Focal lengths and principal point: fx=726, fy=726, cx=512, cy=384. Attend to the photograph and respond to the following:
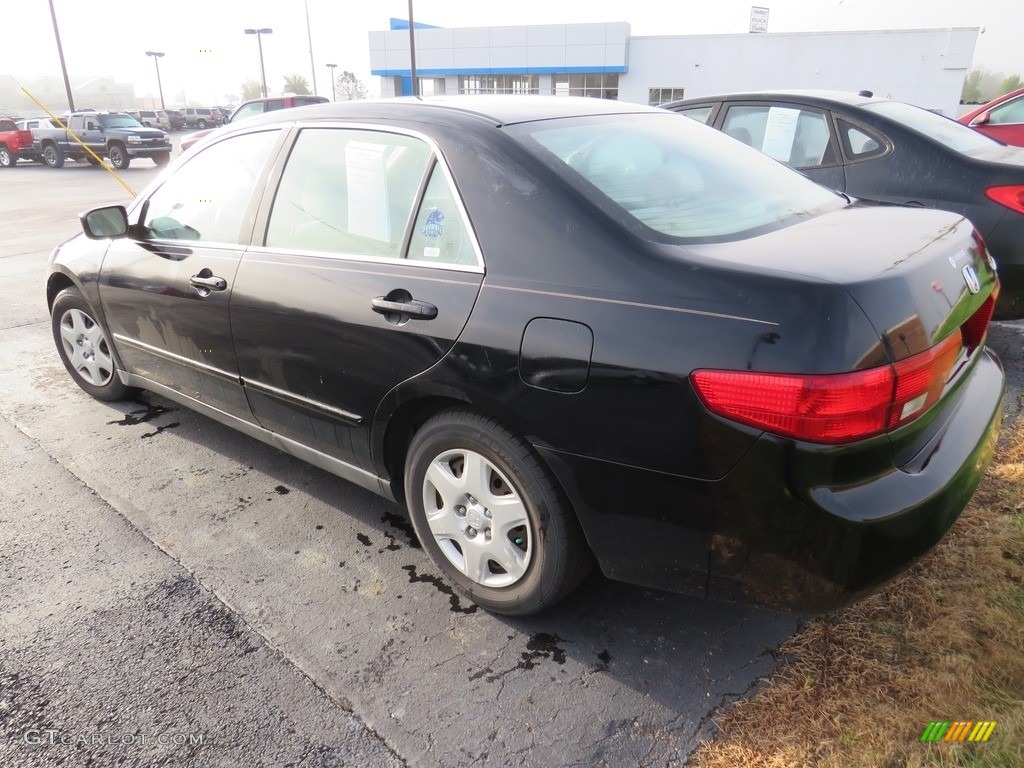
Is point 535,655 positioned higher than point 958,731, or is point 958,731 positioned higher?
point 958,731

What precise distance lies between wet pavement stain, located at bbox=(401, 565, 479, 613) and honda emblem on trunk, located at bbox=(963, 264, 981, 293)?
191 cm

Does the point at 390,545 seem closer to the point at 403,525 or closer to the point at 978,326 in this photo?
the point at 403,525

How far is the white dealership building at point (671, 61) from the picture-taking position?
40.8 metres

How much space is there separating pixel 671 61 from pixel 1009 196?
4384 centimetres

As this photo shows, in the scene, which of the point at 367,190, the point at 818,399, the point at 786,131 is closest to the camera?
the point at 818,399

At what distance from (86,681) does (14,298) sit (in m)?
6.27

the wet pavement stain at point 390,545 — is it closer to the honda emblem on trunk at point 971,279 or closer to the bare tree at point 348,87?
the honda emblem on trunk at point 971,279

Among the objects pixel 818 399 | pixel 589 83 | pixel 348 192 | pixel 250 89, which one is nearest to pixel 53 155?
pixel 348 192

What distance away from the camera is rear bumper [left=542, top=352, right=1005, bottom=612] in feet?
5.90

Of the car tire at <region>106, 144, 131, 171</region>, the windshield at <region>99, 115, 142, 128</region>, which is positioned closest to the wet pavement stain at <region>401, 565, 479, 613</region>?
the car tire at <region>106, 144, 131, 171</region>

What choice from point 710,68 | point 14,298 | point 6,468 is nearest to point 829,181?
point 6,468

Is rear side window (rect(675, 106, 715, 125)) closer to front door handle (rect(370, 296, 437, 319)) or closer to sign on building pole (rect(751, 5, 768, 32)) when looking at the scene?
front door handle (rect(370, 296, 437, 319))

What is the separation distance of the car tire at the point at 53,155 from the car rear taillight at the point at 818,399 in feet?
95.7

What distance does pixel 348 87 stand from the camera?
251 ft
